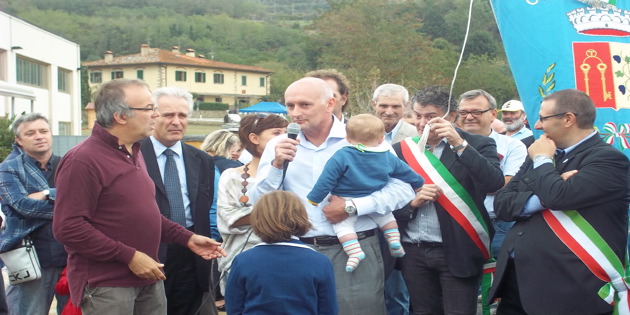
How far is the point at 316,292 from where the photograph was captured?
335cm

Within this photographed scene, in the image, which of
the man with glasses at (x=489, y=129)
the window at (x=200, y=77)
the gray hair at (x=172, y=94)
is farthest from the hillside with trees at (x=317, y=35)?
the gray hair at (x=172, y=94)

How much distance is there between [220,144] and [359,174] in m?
3.85

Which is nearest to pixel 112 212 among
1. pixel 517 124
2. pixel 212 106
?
pixel 517 124

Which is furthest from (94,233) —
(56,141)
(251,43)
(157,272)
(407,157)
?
(251,43)

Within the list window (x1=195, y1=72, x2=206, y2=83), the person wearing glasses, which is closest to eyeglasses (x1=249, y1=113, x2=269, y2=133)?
the person wearing glasses

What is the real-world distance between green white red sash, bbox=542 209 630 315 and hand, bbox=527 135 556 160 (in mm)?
394

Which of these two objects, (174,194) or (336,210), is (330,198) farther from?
(174,194)

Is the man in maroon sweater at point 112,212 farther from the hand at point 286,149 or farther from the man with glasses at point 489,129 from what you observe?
the man with glasses at point 489,129

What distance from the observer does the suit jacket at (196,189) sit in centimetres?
441

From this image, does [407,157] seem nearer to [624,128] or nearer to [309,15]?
[624,128]

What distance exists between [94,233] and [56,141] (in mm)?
26301

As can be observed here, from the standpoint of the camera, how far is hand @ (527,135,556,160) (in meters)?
3.88

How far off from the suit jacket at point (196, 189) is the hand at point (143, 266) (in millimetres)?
914

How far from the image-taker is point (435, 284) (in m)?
4.49
